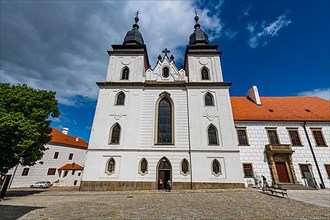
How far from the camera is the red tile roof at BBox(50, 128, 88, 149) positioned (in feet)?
101

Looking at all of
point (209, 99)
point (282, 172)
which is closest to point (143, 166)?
point (209, 99)

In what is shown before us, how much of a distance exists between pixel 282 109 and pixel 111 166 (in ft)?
70.1

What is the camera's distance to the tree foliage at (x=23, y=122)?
1091 cm

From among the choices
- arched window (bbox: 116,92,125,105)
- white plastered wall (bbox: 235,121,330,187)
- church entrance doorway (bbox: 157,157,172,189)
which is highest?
arched window (bbox: 116,92,125,105)

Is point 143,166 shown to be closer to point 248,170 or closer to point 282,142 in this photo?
point 248,170

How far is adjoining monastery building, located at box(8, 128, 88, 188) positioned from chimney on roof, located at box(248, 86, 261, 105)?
33.9m

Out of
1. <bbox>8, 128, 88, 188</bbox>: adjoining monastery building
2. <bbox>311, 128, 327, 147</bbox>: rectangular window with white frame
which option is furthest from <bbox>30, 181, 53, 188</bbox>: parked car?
<bbox>311, 128, 327, 147</bbox>: rectangular window with white frame

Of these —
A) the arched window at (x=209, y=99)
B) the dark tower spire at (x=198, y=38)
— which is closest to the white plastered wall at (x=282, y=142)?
the arched window at (x=209, y=99)

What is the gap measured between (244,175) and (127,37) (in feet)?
73.7

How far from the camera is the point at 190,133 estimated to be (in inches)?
645

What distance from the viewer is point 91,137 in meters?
16.0

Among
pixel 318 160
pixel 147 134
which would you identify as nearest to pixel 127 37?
pixel 147 134

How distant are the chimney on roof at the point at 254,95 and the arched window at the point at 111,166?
19.2 m

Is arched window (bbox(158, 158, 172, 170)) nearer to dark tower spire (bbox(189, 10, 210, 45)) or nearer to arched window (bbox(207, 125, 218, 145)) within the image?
arched window (bbox(207, 125, 218, 145))
